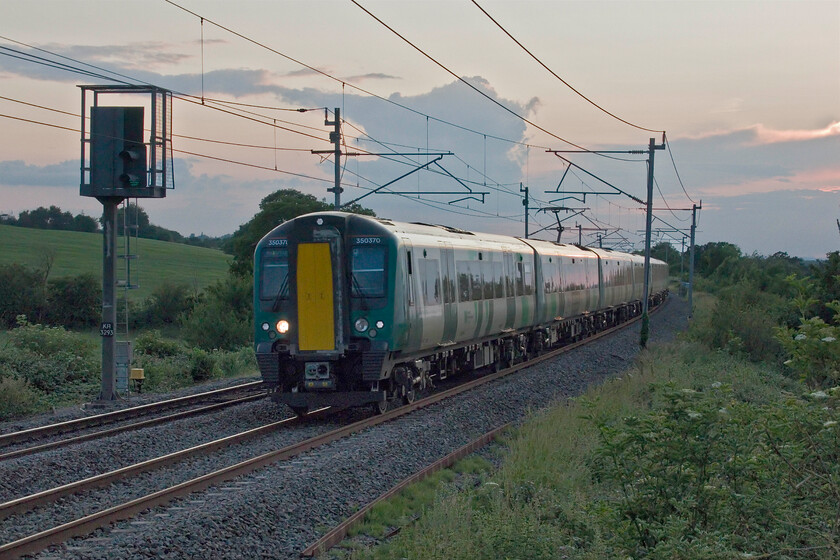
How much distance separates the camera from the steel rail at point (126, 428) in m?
11.6

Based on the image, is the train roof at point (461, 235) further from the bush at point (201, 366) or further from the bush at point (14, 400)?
the bush at point (201, 366)

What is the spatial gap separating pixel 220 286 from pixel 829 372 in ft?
107

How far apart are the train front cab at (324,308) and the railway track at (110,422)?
2052mm

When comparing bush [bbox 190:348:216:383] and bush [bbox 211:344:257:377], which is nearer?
bush [bbox 190:348:216:383]

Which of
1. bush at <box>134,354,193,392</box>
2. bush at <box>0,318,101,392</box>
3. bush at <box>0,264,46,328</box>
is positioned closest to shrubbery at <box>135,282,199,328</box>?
bush at <box>0,264,46,328</box>

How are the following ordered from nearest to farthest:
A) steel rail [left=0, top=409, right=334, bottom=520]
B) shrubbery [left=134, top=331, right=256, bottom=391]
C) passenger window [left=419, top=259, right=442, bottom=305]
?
1. steel rail [left=0, top=409, right=334, bottom=520]
2. passenger window [left=419, top=259, right=442, bottom=305]
3. shrubbery [left=134, top=331, right=256, bottom=391]

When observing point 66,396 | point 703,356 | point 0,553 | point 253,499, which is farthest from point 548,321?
point 0,553

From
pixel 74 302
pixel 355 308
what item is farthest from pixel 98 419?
pixel 74 302

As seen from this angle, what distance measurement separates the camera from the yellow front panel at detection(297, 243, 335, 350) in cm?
1408

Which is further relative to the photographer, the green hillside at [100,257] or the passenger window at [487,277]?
the green hillside at [100,257]

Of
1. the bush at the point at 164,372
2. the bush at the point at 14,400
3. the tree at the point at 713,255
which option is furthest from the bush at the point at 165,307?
the tree at the point at 713,255

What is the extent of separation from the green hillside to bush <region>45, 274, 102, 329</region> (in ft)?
35.0

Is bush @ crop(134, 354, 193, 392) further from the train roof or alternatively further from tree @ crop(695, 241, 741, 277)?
tree @ crop(695, 241, 741, 277)

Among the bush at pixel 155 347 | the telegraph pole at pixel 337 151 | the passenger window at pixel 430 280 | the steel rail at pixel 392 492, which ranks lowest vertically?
the steel rail at pixel 392 492
